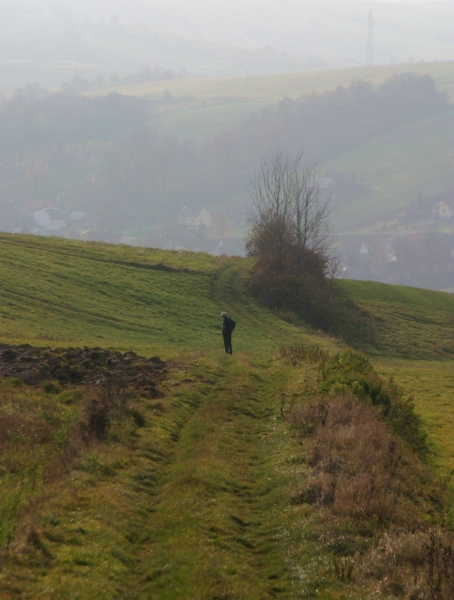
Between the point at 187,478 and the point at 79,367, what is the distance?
392 inches

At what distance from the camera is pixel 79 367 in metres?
24.2

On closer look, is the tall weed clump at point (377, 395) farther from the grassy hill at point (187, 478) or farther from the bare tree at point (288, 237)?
the bare tree at point (288, 237)

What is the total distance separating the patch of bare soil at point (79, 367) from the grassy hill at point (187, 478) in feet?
0.38

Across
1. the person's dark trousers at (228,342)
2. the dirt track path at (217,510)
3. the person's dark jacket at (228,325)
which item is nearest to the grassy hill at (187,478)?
the dirt track path at (217,510)

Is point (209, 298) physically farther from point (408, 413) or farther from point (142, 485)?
point (142, 485)

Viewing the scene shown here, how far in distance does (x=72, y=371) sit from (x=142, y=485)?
9.29 metres

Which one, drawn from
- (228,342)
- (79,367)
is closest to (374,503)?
(79,367)

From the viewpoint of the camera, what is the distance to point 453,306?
72.8 metres

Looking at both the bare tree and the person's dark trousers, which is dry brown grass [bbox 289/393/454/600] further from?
the bare tree

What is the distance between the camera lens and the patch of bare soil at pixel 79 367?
906 inches

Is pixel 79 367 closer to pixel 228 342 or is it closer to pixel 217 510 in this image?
pixel 217 510

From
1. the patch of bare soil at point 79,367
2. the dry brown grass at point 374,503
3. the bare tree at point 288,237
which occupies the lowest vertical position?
the dry brown grass at point 374,503

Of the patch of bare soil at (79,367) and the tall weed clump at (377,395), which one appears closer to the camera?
the tall weed clump at (377,395)

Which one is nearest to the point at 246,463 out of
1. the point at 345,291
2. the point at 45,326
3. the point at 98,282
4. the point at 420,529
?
the point at 420,529
